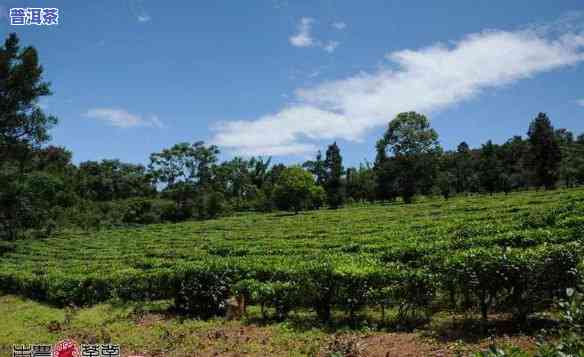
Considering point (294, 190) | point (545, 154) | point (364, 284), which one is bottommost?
point (364, 284)

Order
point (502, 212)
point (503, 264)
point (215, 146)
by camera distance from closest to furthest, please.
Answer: point (503, 264) < point (502, 212) < point (215, 146)

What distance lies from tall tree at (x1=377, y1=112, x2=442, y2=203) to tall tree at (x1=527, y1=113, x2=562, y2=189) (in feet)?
41.2

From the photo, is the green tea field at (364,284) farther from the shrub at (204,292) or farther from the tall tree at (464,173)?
the tall tree at (464,173)

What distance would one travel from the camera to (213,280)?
11.6m

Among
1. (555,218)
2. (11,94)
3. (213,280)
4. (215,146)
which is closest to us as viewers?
(213,280)

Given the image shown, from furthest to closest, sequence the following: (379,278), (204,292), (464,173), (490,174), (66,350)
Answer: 1. (464,173)
2. (490,174)
3. (204,292)
4. (379,278)
5. (66,350)

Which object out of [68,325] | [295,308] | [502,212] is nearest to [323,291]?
[295,308]

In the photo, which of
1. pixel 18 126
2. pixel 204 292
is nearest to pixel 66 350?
pixel 204 292

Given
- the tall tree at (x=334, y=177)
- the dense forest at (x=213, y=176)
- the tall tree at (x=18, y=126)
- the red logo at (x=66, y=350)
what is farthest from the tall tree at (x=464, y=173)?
the red logo at (x=66, y=350)

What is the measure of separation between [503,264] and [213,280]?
7.63 m

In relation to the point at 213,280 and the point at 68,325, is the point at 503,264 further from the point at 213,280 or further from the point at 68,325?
the point at 68,325

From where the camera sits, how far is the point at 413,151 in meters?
55.0

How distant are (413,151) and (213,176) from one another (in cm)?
4079

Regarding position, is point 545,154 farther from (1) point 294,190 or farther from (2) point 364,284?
(2) point 364,284
